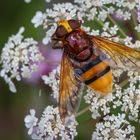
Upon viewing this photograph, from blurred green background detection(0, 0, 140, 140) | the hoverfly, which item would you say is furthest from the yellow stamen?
blurred green background detection(0, 0, 140, 140)

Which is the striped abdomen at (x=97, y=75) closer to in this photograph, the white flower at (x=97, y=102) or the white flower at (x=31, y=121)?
the white flower at (x=97, y=102)

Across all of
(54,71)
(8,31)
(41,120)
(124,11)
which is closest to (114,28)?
(124,11)

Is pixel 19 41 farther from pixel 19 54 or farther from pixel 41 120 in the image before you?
pixel 41 120

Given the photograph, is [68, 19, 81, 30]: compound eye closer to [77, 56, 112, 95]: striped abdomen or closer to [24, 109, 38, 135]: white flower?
[77, 56, 112, 95]: striped abdomen

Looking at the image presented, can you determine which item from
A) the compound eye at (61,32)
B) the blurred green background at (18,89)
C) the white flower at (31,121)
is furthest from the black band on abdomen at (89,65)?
the blurred green background at (18,89)

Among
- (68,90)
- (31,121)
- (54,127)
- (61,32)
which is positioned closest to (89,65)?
(68,90)

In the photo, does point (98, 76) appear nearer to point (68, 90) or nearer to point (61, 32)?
point (68, 90)

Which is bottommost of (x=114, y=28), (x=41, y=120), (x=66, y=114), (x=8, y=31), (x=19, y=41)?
(x=66, y=114)
